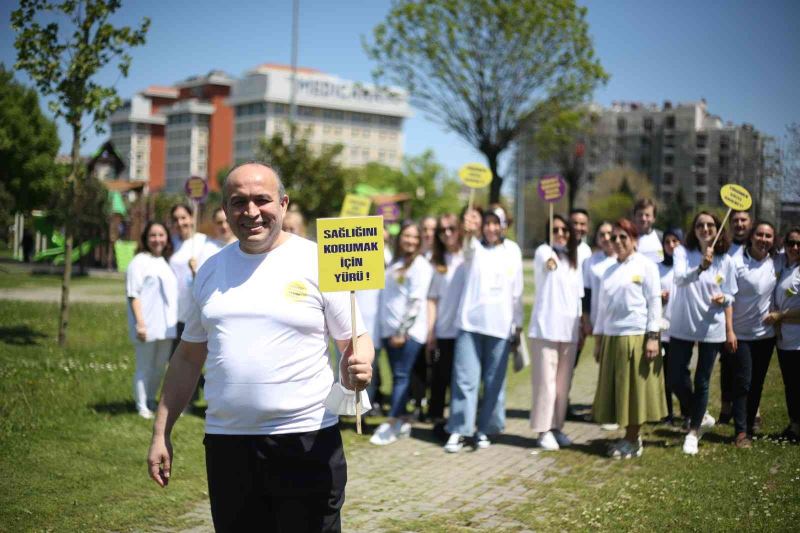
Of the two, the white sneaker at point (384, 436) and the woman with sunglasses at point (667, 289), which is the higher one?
the woman with sunglasses at point (667, 289)

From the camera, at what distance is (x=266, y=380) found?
373 centimetres

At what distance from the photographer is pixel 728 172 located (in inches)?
639

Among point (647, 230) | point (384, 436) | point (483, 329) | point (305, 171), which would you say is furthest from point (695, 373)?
point (305, 171)

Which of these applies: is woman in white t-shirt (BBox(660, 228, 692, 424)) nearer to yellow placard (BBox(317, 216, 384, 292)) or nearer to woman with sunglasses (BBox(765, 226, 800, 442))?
woman with sunglasses (BBox(765, 226, 800, 442))

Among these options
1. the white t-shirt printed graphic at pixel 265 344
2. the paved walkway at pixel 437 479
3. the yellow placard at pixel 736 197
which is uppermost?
the yellow placard at pixel 736 197

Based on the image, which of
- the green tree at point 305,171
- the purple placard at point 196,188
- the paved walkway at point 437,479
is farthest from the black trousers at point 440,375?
the green tree at point 305,171

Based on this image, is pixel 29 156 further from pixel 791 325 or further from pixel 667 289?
pixel 791 325

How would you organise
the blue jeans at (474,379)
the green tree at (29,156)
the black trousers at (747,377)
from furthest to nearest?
1. the green tree at (29,156)
2. the blue jeans at (474,379)
3. the black trousers at (747,377)

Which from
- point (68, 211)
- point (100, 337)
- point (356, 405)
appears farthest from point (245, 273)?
point (100, 337)

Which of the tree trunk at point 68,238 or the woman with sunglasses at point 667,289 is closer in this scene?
the woman with sunglasses at point 667,289

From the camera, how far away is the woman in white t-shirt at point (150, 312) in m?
9.49

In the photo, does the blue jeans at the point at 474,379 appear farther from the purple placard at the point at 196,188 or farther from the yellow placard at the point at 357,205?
the purple placard at the point at 196,188

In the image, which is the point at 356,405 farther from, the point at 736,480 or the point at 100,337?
the point at 100,337

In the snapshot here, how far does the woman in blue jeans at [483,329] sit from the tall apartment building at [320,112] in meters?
142
